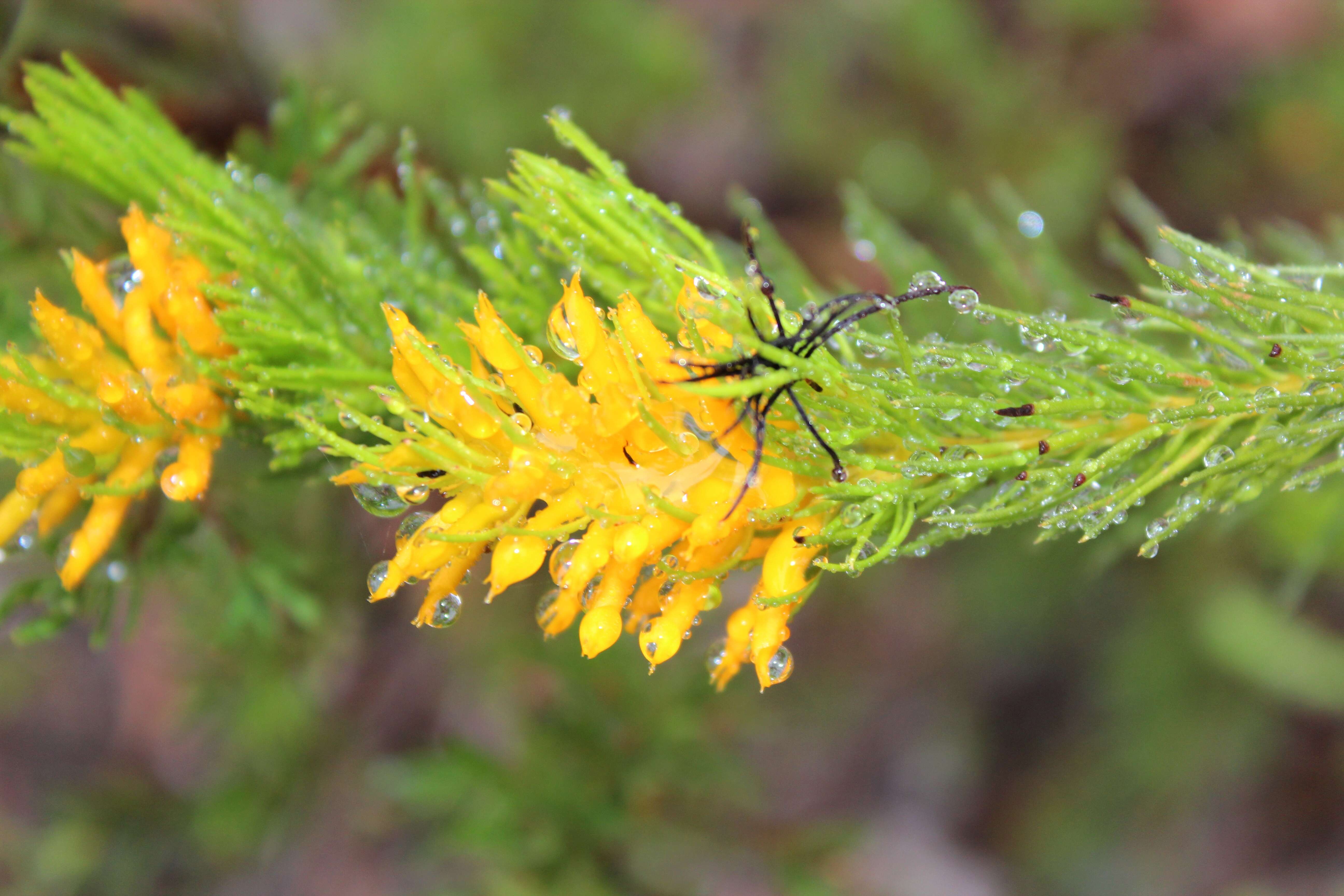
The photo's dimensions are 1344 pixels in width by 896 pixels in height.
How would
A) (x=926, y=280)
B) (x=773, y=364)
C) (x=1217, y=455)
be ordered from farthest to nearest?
1. (x=926, y=280)
2. (x=1217, y=455)
3. (x=773, y=364)

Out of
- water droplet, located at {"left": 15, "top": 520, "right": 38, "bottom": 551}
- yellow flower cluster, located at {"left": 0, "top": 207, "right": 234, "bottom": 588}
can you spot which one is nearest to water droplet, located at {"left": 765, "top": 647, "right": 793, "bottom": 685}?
yellow flower cluster, located at {"left": 0, "top": 207, "right": 234, "bottom": 588}

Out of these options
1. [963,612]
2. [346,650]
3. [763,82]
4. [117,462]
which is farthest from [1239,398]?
[763,82]

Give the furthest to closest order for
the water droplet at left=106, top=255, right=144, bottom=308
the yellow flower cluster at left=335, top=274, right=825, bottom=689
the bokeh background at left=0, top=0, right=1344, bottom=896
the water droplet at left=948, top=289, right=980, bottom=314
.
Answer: the bokeh background at left=0, top=0, right=1344, bottom=896 < the water droplet at left=106, top=255, right=144, bottom=308 < the water droplet at left=948, top=289, right=980, bottom=314 < the yellow flower cluster at left=335, top=274, right=825, bottom=689

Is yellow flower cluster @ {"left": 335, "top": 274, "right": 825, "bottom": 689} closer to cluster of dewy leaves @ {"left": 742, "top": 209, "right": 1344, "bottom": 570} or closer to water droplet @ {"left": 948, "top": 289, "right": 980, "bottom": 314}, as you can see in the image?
cluster of dewy leaves @ {"left": 742, "top": 209, "right": 1344, "bottom": 570}

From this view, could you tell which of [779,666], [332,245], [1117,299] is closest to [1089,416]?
[1117,299]

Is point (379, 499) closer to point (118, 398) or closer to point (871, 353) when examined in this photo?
point (118, 398)

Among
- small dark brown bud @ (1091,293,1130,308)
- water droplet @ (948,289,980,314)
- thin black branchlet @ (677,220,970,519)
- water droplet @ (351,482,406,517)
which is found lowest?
water droplet @ (351,482,406,517)
